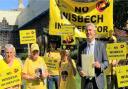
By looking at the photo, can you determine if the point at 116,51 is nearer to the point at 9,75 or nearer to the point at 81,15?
the point at 81,15

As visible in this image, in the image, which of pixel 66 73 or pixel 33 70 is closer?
pixel 33 70

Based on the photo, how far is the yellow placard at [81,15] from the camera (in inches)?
536

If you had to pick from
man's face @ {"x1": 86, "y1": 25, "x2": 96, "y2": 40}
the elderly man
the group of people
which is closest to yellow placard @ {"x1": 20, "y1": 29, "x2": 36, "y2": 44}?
the group of people

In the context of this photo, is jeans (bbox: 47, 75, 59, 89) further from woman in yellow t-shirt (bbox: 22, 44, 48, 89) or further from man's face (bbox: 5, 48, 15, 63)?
man's face (bbox: 5, 48, 15, 63)

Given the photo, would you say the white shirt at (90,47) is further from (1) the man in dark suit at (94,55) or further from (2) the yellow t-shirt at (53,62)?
(2) the yellow t-shirt at (53,62)

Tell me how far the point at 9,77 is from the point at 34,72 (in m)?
0.64

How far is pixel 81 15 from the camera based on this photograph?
13.9 meters

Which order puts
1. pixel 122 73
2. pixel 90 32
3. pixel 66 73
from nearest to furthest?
1. pixel 90 32
2. pixel 122 73
3. pixel 66 73

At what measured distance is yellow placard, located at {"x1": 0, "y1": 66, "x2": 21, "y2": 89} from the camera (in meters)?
12.0

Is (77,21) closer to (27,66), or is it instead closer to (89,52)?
(27,66)

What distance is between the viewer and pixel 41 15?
54031mm

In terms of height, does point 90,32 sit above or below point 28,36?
above

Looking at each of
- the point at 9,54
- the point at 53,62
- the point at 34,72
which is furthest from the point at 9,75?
the point at 53,62

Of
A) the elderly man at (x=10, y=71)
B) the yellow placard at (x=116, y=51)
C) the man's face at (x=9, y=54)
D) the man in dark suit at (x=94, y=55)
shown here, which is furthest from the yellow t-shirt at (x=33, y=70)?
the man in dark suit at (x=94, y=55)
